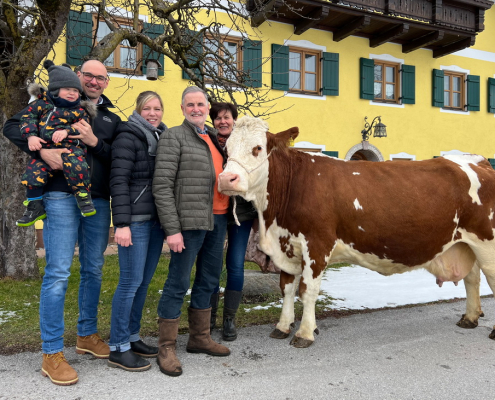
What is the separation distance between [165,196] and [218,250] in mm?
694

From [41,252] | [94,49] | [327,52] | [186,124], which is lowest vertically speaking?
[41,252]

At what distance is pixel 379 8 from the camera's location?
11633 mm

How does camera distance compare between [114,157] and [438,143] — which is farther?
[438,143]

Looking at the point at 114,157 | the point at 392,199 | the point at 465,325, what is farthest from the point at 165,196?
the point at 465,325

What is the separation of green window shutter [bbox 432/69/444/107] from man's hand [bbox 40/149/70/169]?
41.7 ft

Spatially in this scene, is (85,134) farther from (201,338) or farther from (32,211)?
(201,338)

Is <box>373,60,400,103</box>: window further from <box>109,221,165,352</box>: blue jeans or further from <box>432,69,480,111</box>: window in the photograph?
<box>109,221,165,352</box>: blue jeans

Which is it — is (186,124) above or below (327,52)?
below

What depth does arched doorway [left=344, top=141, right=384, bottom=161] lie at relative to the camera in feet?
40.0

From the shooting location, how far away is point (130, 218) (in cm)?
296

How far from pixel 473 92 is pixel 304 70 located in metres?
6.06

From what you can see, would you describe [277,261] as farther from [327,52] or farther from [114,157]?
[327,52]

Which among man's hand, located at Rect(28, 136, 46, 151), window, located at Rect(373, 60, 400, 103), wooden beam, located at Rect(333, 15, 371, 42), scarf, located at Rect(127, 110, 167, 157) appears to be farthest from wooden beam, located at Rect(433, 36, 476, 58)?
man's hand, located at Rect(28, 136, 46, 151)

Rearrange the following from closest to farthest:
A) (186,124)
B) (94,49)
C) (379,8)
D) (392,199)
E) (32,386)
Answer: (32,386)
(186,124)
(392,199)
(94,49)
(379,8)
